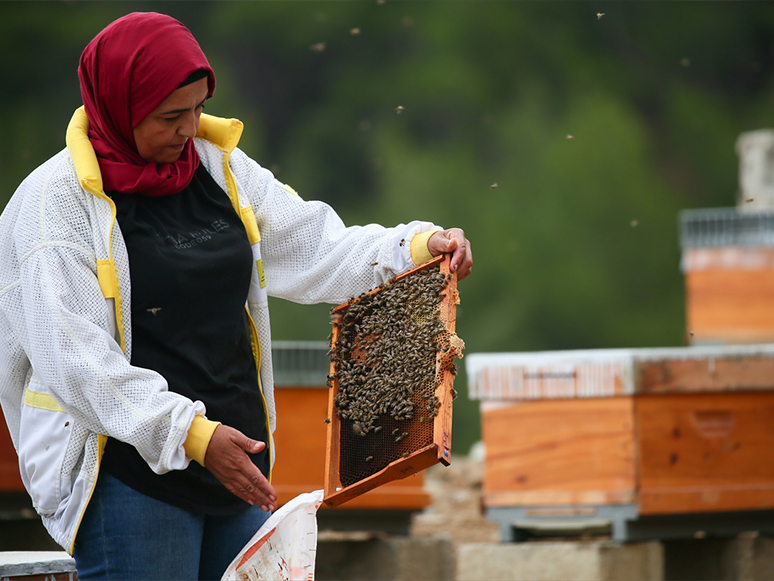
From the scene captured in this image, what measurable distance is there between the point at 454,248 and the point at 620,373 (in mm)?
1609

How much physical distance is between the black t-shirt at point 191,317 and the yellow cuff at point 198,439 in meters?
0.11

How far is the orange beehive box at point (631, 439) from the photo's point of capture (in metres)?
3.26

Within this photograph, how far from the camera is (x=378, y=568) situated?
3.53 meters

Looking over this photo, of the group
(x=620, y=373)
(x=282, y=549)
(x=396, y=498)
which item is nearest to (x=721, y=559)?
(x=620, y=373)

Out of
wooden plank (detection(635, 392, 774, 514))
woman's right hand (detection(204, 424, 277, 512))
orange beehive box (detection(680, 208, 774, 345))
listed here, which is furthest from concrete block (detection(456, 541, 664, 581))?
woman's right hand (detection(204, 424, 277, 512))

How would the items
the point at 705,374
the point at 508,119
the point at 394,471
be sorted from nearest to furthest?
the point at 394,471 → the point at 705,374 → the point at 508,119

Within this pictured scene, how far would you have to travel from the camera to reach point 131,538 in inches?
61.2

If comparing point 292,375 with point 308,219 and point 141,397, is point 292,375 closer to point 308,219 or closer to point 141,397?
point 308,219

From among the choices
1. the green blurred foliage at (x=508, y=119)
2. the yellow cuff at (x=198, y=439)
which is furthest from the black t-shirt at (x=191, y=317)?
the green blurred foliage at (x=508, y=119)

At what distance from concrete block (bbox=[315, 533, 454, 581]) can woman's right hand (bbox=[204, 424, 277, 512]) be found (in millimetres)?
2052

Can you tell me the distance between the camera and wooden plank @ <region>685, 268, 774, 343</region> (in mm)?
4668

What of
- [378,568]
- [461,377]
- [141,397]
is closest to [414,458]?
[141,397]

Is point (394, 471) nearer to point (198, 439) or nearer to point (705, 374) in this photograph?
point (198, 439)

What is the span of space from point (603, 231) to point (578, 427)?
9.12 metres
